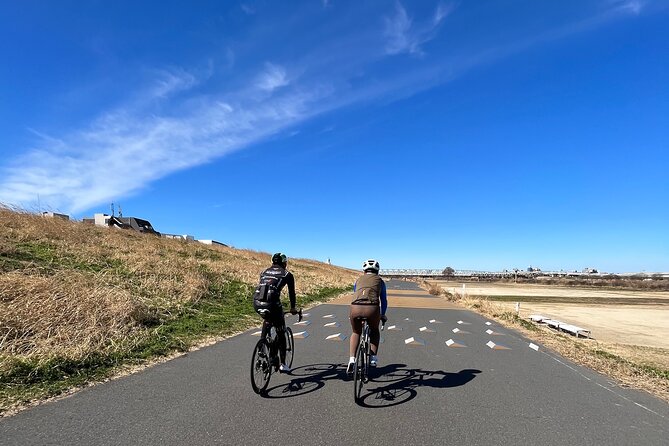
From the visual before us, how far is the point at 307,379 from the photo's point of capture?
7191 millimetres

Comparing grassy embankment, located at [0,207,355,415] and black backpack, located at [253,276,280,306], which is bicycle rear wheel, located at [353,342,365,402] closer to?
black backpack, located at [253,276,280,306]

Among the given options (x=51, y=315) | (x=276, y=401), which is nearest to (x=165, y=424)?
(x=276, y=401)

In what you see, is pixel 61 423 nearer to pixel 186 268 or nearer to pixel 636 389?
pixel 636 389

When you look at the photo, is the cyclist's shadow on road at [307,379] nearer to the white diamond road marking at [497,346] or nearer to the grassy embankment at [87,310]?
the grassy embankment at [87,310]

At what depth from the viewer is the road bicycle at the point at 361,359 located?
593 centimetres

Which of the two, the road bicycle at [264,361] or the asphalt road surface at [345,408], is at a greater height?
the road bicycle at [264,361]

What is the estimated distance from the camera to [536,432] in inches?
199

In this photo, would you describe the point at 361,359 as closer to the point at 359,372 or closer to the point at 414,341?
the point at 359,372

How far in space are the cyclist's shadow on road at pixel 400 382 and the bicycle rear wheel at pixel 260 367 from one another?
1442 mm

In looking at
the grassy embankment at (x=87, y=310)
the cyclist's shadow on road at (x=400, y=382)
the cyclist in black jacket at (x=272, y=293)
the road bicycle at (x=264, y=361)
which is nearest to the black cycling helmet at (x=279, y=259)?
the cyclist in black jacket at (x=272, y=293)

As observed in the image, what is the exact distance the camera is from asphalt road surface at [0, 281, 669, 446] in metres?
4.68

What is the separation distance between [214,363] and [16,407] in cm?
339

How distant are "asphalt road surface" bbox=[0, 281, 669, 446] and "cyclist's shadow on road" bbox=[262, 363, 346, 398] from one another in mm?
19

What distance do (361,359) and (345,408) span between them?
0.77m
